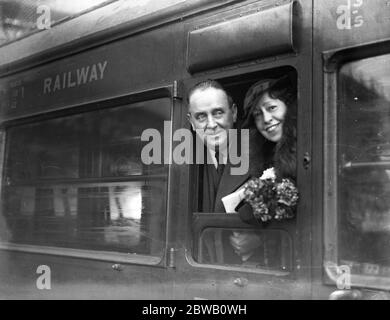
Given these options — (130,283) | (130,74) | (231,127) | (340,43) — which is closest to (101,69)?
(130,74)

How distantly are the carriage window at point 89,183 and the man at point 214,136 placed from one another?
20 cm

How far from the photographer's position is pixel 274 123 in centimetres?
201

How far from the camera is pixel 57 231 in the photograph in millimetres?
2916

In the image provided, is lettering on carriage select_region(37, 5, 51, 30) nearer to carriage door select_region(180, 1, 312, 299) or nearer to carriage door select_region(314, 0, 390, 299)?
carriage door select_region(180, 1, 312, 299)

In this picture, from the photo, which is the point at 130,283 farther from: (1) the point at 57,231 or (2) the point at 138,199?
(1) the point at 57,231

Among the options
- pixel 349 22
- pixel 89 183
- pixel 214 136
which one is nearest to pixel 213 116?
pixel 214 136

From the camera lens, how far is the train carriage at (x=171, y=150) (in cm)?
178

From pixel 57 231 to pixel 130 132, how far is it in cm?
80

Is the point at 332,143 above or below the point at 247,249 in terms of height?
above

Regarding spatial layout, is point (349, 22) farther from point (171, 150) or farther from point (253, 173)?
point (171, 150)

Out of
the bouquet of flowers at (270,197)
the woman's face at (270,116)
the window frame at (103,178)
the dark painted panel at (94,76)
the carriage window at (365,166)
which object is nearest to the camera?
the carriage window at (365,166)

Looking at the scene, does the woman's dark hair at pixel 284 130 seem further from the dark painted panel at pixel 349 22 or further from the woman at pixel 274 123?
the dark painted panel at pixel 349 22

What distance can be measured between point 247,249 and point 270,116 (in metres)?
0.53

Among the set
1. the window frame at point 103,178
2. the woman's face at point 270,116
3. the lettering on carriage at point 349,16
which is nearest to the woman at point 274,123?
the woman's face at point 270,116
